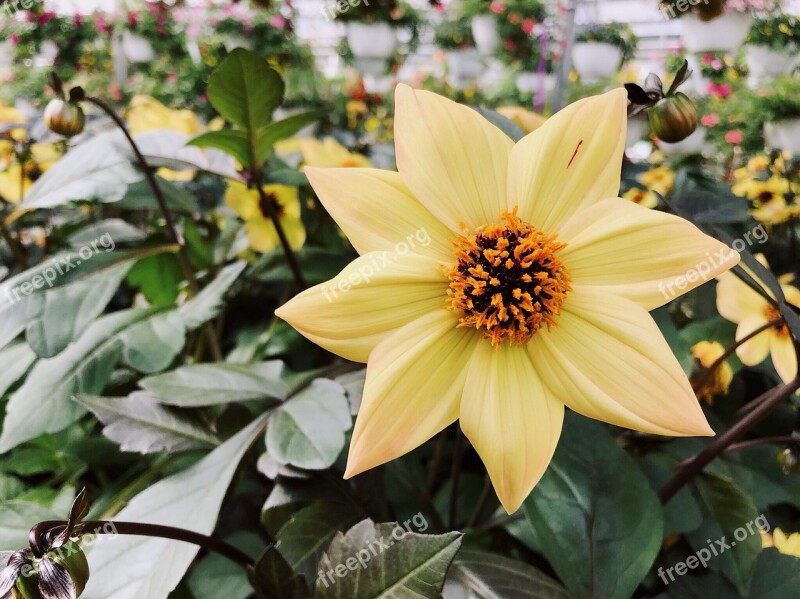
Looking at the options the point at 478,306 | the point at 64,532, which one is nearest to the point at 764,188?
the point at 478,306

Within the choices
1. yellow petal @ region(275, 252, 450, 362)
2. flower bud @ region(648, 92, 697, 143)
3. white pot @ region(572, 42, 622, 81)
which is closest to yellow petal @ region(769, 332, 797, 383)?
flower bud @ region(648, 92, 697, 143)

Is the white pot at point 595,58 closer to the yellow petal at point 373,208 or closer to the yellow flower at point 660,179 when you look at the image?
the yellow flower at point 660,179

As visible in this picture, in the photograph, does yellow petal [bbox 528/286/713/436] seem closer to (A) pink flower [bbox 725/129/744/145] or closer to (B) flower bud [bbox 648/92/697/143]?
(B) flower bud [bbox 648/92/697/143]

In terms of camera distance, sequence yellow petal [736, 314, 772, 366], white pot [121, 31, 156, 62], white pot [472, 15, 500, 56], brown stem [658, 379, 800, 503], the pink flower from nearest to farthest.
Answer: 1. brown stem [658, 379, 800, 503]
2. yellow petal [736, 314, 772, 366]
3. the pink flower
4. white pot [472, 15, 500, 56]
5. white pot [121, 31, 156, 62]

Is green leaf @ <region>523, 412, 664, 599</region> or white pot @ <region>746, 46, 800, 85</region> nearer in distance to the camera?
green leaf @ <region>523, 412, 664, 599</region>

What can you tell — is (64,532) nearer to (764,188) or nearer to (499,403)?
(499,403)

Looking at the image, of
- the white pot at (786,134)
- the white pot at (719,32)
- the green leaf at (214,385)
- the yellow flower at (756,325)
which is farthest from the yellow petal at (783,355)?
the white pot at (719,32)
